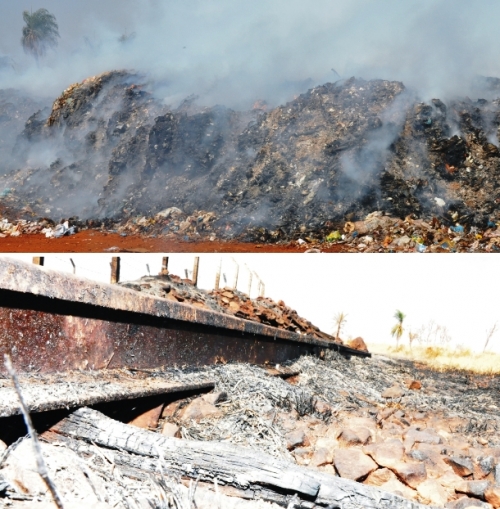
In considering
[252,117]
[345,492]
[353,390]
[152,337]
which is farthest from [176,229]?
[345,492]

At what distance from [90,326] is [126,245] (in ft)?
33.4

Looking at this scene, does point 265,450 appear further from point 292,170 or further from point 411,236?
point 292,170

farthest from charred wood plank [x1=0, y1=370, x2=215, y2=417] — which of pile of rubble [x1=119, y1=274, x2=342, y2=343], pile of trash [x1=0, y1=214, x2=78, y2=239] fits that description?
pile of trash [x1=0, y1=214, x2=78, y2=239]

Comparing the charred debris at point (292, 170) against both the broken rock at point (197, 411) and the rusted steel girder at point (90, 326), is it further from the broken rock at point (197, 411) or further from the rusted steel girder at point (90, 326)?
the broken rock at point (197, 411)

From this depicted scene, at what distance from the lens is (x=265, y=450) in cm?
251

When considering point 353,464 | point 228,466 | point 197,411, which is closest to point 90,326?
point 197,411

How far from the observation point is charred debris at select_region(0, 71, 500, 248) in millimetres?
13008

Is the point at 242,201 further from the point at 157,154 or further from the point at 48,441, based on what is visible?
the point at 48,441

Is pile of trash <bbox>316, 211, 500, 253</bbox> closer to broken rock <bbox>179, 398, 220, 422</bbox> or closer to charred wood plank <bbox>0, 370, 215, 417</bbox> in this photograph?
broken rock <bbox>179, 398, 220, 422</bbox>

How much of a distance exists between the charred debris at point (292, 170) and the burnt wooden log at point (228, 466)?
10.3 m

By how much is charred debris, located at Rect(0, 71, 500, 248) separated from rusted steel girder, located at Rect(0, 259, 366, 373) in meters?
8.55

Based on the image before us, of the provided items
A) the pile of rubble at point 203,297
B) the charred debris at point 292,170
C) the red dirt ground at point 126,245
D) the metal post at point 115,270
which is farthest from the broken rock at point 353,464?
the charred debris at point 292,170

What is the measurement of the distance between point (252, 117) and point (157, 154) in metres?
4.02

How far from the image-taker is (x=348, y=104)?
57.2ft
